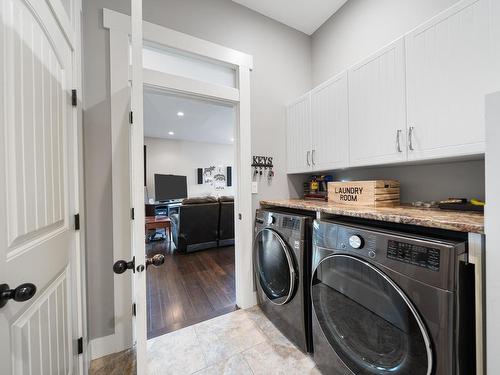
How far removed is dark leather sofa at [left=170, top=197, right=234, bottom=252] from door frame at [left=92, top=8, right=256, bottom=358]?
1.79m

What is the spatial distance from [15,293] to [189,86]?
1636mm

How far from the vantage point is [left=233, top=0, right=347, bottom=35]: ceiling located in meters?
1.95

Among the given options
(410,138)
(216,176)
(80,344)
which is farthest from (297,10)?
(216,176)

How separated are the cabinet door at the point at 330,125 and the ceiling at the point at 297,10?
931mm

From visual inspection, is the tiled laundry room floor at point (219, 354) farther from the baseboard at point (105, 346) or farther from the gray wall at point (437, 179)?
the gray wall at point (437, 179)

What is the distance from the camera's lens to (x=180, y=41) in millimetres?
1684

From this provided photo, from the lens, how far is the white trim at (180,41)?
4.77ft

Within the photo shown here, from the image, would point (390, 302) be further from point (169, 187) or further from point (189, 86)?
point (169, 187)

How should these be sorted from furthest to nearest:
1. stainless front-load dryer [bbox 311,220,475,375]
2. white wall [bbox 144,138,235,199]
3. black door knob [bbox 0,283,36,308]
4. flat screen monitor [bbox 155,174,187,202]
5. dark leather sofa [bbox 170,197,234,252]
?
white wall [bbox 144,138,235,199], flat screen monitor [bbox 155,174,187,202], dark leather sofa [bbox 170,197,234,252], stainless front-load dryer [bbox 311,220,475,375], black door knob [bbox 0,283,36,308]

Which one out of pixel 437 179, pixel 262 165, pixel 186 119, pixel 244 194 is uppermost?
pixel 186 119

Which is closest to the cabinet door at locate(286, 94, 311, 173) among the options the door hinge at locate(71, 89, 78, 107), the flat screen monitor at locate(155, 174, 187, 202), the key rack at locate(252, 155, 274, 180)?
the key rack at locate(252, 155, 274, 180)

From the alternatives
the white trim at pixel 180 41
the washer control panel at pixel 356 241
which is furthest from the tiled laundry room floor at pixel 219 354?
the white trim at pixel 180 41

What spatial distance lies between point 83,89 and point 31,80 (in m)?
0.78

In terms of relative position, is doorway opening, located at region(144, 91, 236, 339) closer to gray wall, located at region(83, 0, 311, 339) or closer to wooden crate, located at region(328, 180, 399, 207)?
gray wall, located at region(83, 0, 311, 339)
